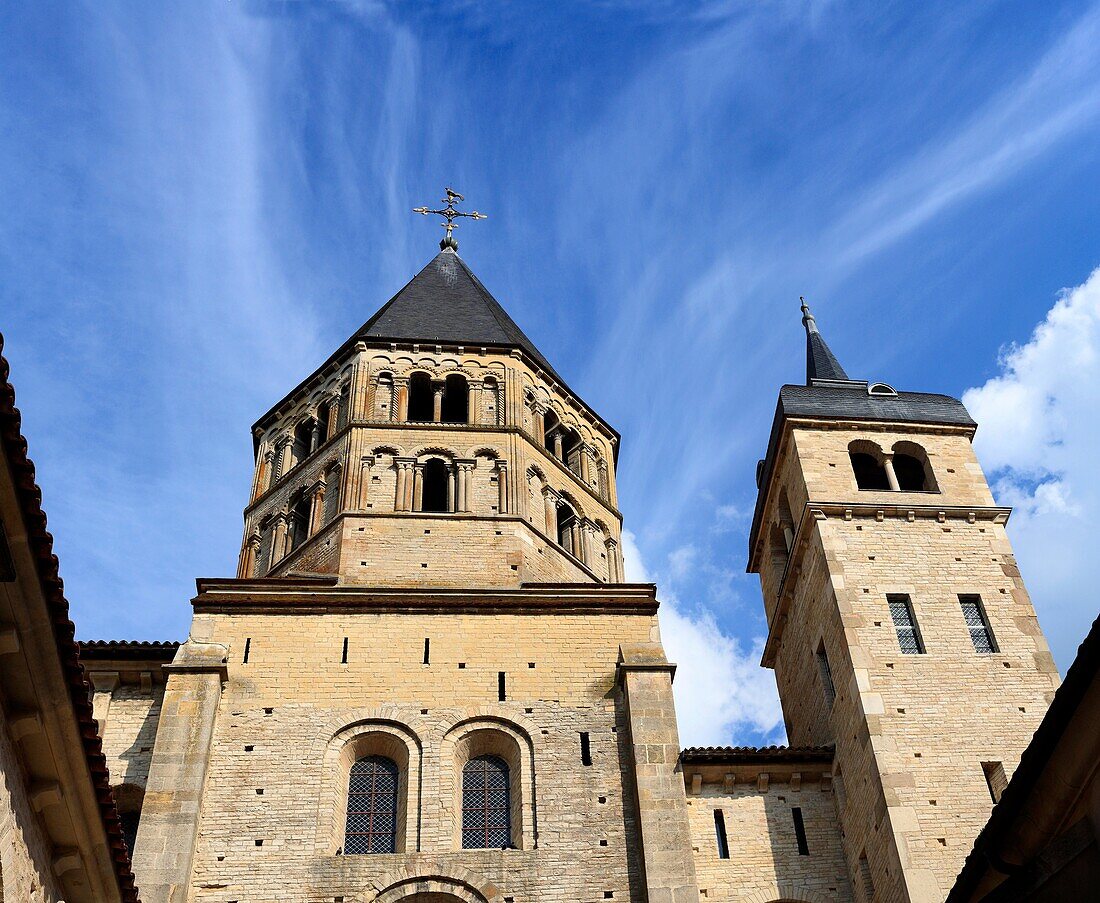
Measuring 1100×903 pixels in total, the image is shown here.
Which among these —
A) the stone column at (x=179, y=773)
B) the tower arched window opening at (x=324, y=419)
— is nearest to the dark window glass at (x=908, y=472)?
the tower arched window opening at (x=324, y=419)

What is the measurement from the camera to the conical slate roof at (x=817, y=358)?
106ft

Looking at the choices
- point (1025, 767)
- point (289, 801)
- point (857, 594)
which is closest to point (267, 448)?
point (289, 801)

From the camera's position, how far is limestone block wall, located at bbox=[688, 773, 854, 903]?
18906mm

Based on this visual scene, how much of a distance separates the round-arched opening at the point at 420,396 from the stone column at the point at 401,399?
0.24 meters

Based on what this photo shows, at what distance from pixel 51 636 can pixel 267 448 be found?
17.4 metres

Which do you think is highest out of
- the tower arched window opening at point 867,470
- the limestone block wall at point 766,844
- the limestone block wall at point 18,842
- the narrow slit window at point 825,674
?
the tower arched window opening at point 867,470

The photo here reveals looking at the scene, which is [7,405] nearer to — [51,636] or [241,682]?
[51,636]

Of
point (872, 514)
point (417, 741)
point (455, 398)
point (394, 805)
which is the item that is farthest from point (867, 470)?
Answer: point (394, 805)

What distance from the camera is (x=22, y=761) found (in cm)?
1064

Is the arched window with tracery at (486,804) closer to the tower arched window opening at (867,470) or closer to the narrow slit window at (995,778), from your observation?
the narrow slit window at (995,778)

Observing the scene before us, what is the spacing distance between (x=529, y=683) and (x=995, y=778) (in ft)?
24.1

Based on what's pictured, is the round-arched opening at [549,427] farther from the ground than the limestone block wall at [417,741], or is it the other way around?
the round-arched opening at [549,427]

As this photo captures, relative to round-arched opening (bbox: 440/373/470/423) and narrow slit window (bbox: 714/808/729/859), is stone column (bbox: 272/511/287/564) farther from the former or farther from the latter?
narrow slit window (bbox: 714/808/729/859)

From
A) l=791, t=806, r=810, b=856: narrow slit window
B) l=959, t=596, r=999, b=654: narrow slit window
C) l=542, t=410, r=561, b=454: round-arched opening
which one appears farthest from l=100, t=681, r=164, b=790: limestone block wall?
l=959, t=596, r=999, b=654: narrow slit window
